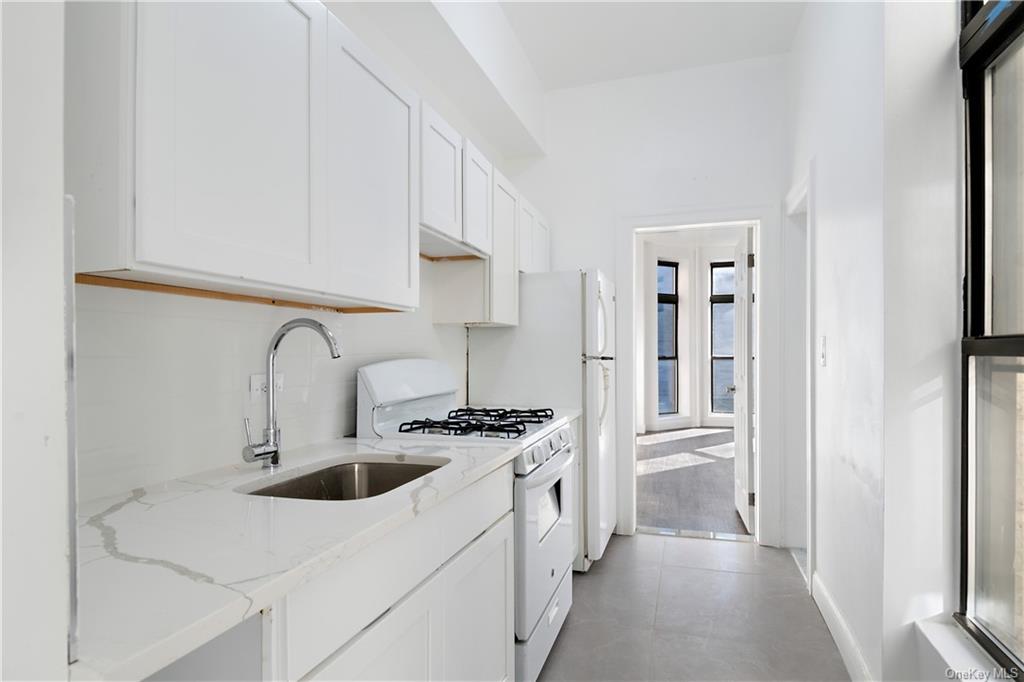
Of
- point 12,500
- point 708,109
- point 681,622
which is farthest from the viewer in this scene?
point 708,109

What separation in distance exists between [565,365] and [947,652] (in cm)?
199

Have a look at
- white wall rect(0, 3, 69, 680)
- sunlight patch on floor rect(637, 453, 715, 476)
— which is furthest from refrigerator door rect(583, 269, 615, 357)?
white wall rect(0, 3, 69, 680)

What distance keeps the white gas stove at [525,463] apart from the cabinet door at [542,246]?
1.21 meters

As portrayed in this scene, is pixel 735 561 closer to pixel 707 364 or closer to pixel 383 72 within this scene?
pixel 383 72

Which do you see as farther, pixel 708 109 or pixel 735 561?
pixel 708 109

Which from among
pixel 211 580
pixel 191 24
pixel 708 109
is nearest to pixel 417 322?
pixel 191 24

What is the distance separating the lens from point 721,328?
8.15 m

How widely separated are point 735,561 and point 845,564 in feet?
3.52

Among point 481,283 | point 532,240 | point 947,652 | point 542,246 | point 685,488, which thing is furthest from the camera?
point 685,488

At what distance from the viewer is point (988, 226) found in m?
1.65

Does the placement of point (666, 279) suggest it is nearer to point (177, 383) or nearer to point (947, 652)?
point (947, 652)

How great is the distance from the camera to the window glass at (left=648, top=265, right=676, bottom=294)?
26.2 feet

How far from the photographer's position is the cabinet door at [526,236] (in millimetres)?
3227

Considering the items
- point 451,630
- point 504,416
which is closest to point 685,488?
point 504,416
